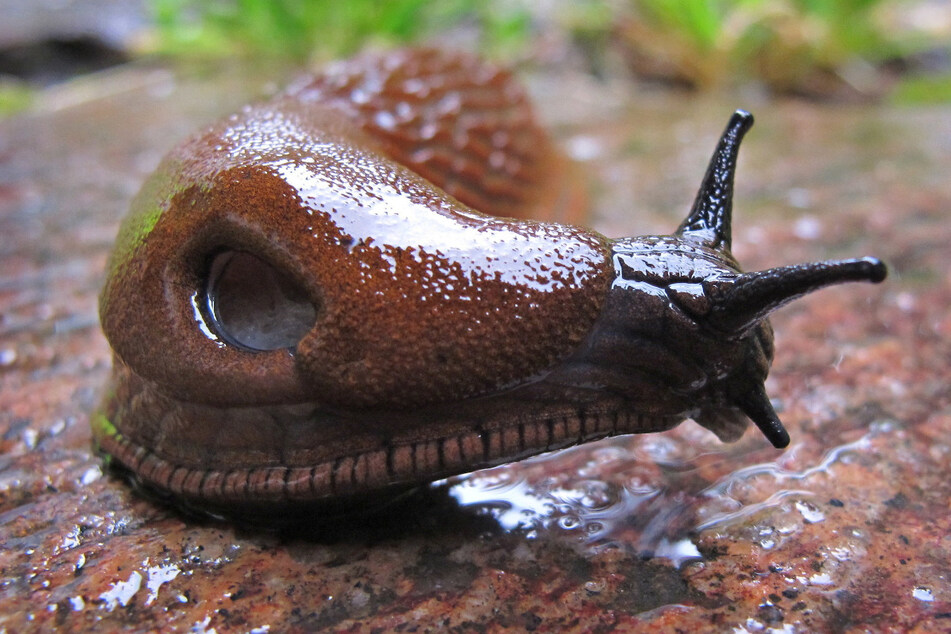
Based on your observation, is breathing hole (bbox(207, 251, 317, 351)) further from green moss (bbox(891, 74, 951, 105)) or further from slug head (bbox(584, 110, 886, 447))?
green moss (bbox(891, 74, 951, 105))

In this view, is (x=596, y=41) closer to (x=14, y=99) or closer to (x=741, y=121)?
(x=14, y=99)

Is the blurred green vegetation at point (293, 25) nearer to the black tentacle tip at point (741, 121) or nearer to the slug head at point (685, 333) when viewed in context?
the black tentacle tip at point (741, 121)

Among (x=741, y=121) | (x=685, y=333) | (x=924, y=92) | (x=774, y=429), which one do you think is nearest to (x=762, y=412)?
(x=774, y=429)

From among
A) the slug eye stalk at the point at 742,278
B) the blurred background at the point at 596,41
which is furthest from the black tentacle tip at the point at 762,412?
the blurred background at the point at 596,41

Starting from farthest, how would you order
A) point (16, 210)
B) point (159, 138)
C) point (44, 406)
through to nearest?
point (159, 138) < point (16, 210) < point (44, 406)

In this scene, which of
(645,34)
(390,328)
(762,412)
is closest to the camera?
(390,328)

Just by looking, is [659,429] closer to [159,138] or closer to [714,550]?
[714,550]

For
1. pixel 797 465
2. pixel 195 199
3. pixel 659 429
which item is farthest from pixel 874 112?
pixel 195 199

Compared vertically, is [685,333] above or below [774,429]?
above
